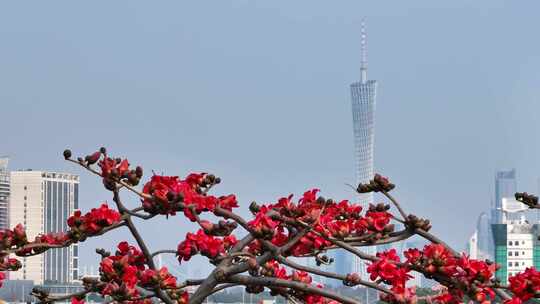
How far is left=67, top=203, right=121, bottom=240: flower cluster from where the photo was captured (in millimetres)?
6055

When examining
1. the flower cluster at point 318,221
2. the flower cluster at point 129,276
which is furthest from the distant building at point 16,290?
the flower cluster at point 129,276

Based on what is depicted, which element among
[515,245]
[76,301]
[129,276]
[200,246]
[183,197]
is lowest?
[515,245]

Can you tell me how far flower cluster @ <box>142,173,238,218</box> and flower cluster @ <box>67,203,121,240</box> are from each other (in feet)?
0.57

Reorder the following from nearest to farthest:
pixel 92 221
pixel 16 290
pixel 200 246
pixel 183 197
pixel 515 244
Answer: pixel 183 197, pixel 92 221, pixel 200 246, pixel 515 244, pixel 16 290

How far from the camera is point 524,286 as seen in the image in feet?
19.6

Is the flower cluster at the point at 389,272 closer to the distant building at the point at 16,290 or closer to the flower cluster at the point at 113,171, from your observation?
the flower cluster at the point at 113,171

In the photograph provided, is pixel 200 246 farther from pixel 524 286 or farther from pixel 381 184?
pixel 524 286

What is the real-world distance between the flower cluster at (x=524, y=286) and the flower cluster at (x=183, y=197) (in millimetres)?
1085

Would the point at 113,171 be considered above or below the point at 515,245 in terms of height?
above

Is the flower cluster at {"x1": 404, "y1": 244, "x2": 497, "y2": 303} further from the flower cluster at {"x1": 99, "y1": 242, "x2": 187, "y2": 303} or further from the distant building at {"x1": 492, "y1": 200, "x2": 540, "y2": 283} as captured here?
the distant building at {"x1": 492, "y1": 200, "x2": 540, "y2": 283}

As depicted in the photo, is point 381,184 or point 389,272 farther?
point 381,184

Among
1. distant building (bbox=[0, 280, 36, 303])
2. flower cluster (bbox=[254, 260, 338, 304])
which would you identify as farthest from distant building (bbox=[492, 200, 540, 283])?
flower cluster (bbox=[254, 260, 338, 304])

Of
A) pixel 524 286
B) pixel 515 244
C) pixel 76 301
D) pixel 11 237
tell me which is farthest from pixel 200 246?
pixel 515 244

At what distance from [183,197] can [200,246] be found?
521 millimetres
